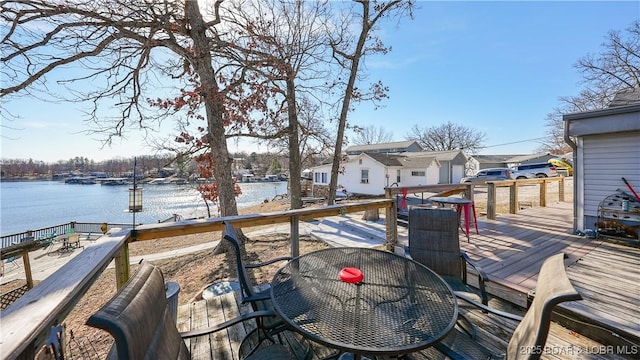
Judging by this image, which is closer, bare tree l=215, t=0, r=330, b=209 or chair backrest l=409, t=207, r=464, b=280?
→ chair backrest l=409, t=207, r=464, b=280

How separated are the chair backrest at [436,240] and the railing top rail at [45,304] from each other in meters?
2.70

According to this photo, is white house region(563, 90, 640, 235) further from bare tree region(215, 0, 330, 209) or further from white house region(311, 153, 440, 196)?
white house region(311, 153, 440, 196)

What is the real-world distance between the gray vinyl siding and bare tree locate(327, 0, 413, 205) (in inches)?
225

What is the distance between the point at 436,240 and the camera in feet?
9.45

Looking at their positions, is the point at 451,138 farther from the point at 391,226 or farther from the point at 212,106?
the point at 212,106

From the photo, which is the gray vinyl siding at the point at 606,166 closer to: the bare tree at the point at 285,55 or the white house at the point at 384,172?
the bare tree at the point at 285,55

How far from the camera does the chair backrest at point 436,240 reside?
9.07ft

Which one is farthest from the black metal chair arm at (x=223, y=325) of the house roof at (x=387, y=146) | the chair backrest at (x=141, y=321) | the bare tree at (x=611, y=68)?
the house roof at (x=387, y=146)

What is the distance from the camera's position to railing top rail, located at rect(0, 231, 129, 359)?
0.79m

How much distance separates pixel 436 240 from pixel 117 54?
7.20 metres

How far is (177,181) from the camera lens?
26.8 ft

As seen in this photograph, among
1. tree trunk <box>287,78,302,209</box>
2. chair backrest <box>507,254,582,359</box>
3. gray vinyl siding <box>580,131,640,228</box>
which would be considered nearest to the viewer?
chair backrest <box>507,254,582,359</box>

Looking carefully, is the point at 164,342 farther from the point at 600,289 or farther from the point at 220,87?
the point at 220,87

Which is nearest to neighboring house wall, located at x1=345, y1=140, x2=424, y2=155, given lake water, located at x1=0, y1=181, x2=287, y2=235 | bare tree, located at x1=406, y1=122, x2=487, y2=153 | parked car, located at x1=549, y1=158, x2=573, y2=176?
bare tree, located at x1=406, y1=122, x2=487, y2=153
